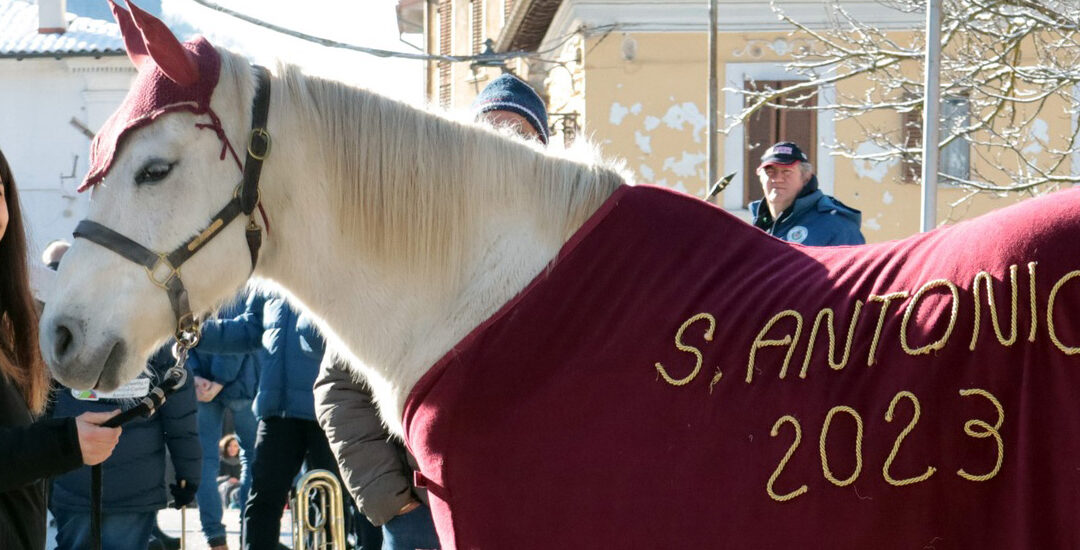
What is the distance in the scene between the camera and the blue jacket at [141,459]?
4883 millimetres

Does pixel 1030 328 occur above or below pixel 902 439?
above

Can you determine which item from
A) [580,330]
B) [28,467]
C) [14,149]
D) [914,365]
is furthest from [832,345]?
[14,149]

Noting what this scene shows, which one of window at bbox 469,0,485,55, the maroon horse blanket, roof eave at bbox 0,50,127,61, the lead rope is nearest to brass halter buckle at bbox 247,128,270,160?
the lead rope

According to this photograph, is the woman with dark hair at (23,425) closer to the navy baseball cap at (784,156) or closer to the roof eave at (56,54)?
the navy baseball cap at (784,156)

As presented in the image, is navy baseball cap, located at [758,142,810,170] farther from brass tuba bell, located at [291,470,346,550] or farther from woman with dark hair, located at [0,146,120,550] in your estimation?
woman with dark hair, located at [0,146,120,550]

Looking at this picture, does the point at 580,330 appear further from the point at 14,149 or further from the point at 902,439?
the point at 14,149

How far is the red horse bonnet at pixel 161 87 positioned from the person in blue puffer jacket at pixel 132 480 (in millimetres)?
2442

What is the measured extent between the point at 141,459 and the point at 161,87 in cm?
290

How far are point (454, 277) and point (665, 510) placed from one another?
2.27ft

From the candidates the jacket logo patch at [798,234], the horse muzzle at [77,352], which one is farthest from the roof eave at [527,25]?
the horse muzzle at [77,352]

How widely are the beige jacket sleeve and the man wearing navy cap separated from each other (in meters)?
2.22

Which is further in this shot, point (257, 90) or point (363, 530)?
point (363, 530)

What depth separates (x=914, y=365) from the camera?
211 centimetres

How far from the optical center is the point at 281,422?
16.3 ft
